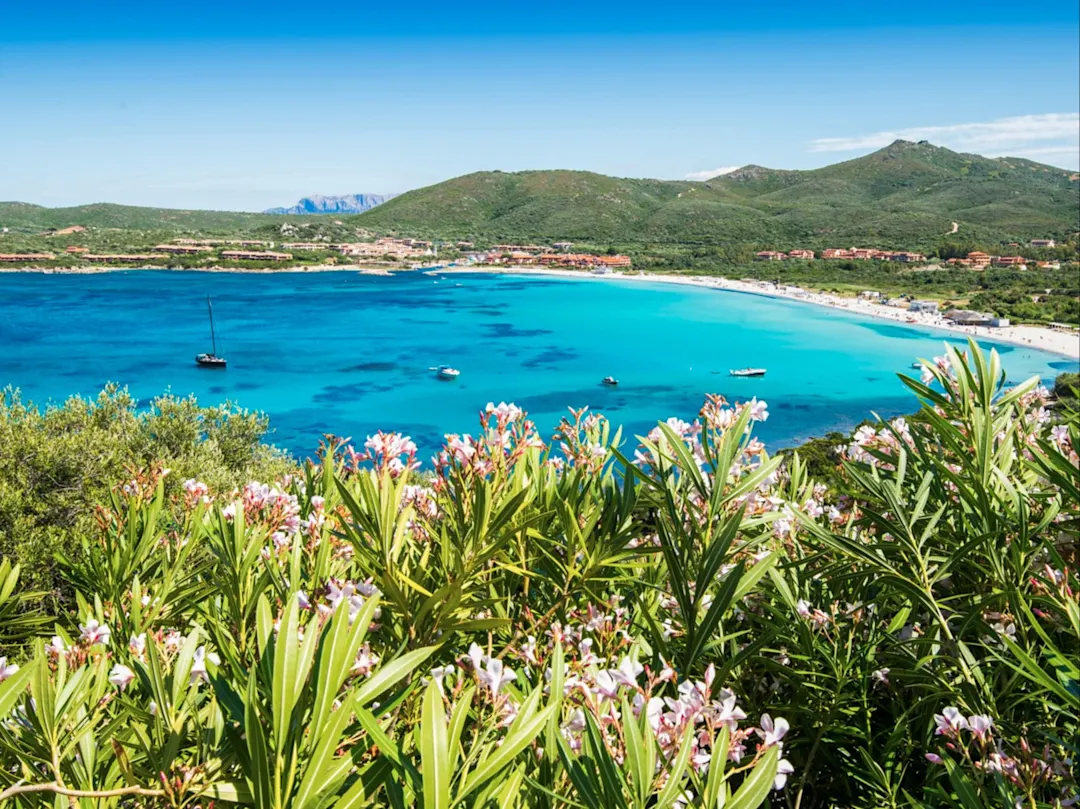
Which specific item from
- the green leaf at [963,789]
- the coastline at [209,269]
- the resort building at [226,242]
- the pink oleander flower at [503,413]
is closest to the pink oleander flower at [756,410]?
the pink oleander flower at [503,413]

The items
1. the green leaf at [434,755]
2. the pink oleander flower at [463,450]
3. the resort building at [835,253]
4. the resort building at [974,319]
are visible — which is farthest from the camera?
the resort building at [835,253]

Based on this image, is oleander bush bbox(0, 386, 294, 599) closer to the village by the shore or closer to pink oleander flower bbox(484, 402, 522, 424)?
pink oleander flower bbox(484, 402, 522, 424)

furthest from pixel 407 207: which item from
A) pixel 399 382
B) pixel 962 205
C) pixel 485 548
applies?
pixel 485 548

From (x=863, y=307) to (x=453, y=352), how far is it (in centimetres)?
3474

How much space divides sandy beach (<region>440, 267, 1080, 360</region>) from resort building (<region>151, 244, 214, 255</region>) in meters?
33.3

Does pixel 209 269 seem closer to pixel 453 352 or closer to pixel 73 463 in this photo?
pixel 453 352

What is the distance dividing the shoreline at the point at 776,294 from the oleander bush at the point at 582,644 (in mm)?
31531

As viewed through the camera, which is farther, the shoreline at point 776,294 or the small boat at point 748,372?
the shoreline at point 776,294

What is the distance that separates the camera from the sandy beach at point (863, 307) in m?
41.1

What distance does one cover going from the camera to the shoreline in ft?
136

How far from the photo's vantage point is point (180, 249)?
93.2 metres

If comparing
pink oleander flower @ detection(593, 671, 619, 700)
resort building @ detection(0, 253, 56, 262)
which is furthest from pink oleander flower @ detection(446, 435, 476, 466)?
resort building @ detection(0, 253, 56, 262)

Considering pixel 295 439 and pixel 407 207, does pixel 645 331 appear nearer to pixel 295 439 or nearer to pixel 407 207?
pixel 295 439

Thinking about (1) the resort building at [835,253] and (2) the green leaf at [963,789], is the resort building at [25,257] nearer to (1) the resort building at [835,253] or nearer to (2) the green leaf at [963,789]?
(1) the resort building at [835,253]
